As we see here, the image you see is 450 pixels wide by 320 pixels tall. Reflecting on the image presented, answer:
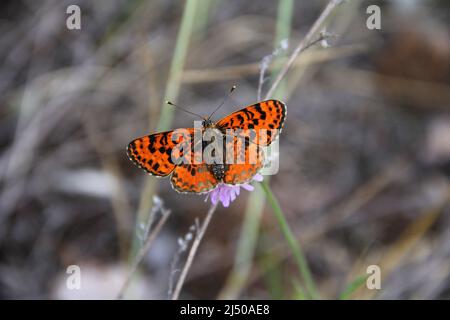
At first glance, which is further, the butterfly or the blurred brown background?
the blurred brown background

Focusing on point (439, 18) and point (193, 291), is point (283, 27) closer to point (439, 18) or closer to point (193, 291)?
point (193, 291)

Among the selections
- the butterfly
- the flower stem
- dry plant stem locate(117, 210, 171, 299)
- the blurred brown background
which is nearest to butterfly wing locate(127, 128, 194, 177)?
the butterfly

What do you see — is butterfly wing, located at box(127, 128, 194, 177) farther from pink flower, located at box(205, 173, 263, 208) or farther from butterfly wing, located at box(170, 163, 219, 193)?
pink flower, located at box(205, 173, 263, 208)

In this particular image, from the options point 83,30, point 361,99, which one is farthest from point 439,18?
point 83,30

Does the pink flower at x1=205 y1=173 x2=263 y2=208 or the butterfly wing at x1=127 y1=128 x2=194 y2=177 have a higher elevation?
the butterfly wing at x1=127 y1=128 x2=194 y2=177

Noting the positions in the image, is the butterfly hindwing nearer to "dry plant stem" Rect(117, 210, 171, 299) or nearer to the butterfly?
the butterfly

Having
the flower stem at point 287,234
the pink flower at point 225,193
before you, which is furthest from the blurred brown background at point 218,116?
the pink flower at point 225,193

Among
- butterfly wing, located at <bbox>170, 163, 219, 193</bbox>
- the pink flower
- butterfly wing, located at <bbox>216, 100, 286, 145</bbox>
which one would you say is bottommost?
the pink flower

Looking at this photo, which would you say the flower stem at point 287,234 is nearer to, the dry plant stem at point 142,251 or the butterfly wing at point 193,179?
the butterfly wing at point 193,179
